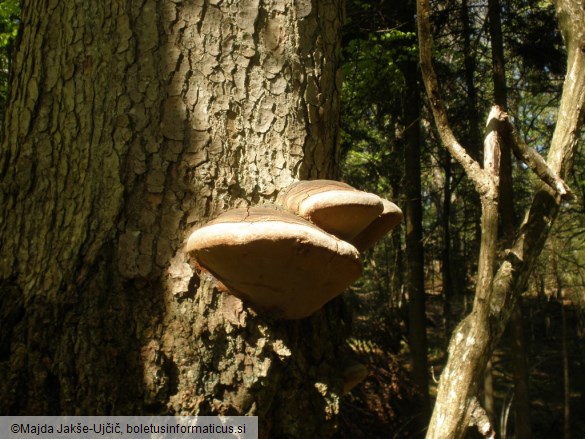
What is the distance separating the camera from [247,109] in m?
1.57

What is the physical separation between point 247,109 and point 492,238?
39.4 inches

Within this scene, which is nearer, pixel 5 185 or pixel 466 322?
pixel 5 185

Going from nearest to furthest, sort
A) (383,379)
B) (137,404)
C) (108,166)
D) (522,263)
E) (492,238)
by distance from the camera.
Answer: (137,404) → (108,166) → (492,238) → (522,263) → (383,379)

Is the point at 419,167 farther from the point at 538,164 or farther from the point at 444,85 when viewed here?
the point at 538,164

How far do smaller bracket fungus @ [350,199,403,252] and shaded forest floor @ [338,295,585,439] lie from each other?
2.51 feet

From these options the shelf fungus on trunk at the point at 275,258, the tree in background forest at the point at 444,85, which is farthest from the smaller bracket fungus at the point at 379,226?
the tree in background forest at the point at 444,85

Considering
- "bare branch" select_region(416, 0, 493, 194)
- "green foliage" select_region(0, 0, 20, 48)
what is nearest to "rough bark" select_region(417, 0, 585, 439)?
"bare branch" select_region(416, 0, 493, 194)

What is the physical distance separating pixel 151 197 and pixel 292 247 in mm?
437

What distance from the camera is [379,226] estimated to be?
1.71 meters

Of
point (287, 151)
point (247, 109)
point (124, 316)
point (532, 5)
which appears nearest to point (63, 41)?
point (247, 109)

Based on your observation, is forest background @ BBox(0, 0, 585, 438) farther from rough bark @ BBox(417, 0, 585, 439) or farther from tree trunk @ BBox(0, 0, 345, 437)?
tree trunk @ BBox(0, 0, 345, 437)

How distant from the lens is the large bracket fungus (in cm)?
131

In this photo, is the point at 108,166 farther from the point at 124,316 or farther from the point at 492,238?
the point at 492,238

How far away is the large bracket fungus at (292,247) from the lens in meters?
1.31
